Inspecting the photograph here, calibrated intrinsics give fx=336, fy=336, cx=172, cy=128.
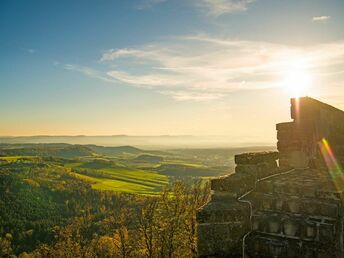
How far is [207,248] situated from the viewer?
560 centimetres

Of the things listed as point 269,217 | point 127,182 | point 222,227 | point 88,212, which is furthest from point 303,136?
point 127,182

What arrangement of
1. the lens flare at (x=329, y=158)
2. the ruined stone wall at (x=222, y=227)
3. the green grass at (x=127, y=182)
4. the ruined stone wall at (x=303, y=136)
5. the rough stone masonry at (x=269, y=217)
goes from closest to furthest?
the rough stone masonry at (x=269, y=217) < the ruined stone wall at (x=222, y=227) < the lens flare at (x=329, y=158) < the ruined stone wall at (x=303, y=136) < the green grass at (x=127, y=182)

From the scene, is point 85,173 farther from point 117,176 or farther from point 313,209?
point 313,209

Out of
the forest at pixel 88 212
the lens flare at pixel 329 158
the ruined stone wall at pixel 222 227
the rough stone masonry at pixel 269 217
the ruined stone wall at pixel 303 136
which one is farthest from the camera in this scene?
the forest at pixel 88 212

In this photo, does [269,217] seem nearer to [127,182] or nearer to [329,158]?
[329,158]

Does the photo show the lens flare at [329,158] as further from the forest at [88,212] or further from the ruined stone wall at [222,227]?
the forest at [88,212]

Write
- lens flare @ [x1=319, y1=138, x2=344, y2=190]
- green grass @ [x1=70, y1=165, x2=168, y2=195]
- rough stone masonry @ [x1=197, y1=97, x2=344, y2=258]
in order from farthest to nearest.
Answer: green grass @ [x1=70, y1=165, x2=168, y2=195], lens flare @ [x1=319, y1=138, x2=344, y2=190], rough stone masonry @ [x1=197, y1=97, x2=344, y2=258]

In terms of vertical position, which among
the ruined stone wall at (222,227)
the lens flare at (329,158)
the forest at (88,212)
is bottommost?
the forest at (88,212)

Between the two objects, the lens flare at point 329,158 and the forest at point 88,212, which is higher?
the lens flare at point 329,158

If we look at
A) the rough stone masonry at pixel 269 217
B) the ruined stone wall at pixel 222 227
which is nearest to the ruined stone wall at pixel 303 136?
the rough stone masonry at pixel 269 217

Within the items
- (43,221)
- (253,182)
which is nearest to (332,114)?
(253,182)

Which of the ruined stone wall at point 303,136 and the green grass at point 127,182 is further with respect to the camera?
the green grass at point 127,182

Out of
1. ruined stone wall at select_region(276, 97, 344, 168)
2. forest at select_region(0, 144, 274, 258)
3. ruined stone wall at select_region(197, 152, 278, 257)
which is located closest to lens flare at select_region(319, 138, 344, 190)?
ruined stone wall at select_region(276, 97, 344, 168)

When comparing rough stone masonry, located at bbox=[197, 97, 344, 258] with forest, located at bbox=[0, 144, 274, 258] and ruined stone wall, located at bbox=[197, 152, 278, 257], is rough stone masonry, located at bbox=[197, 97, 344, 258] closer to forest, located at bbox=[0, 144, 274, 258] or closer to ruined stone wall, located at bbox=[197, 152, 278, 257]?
ruined stone wall, located at bbox=[197, 152, 278, 257]
